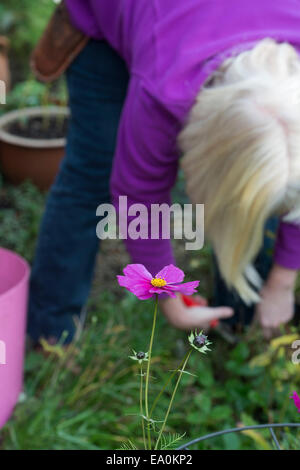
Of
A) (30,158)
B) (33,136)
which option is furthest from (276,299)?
(33,136)

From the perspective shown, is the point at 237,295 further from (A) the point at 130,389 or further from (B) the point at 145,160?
(B) the point at 145,160

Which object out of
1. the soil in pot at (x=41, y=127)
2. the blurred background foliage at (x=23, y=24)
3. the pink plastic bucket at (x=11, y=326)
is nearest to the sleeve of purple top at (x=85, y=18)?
the pink plastic bucket at (x=11, y=326)

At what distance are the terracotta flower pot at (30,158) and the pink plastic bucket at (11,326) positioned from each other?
1360 millimetres

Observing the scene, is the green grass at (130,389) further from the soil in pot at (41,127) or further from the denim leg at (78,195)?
the soil in pot at (41,127)

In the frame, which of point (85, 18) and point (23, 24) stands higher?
point (85, 18)

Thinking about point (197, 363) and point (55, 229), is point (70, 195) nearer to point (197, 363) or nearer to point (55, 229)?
point (55, 229)

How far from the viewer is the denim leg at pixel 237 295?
168 cm

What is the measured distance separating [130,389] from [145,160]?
642 millimetres

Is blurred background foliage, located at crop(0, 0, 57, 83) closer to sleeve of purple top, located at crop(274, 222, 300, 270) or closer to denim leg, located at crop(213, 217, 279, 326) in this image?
denim leg, located at crop(213, 217, 279, 326)

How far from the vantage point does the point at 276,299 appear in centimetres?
145

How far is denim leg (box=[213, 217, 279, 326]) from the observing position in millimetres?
1681

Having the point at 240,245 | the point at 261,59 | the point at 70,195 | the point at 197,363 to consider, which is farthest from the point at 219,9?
the point at 197,363

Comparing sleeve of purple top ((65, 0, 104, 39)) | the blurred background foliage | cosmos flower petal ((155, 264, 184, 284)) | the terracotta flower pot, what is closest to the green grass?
sleeve of purple top ((65, 0, 104, 39))

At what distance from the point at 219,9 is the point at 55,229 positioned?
0.75m
